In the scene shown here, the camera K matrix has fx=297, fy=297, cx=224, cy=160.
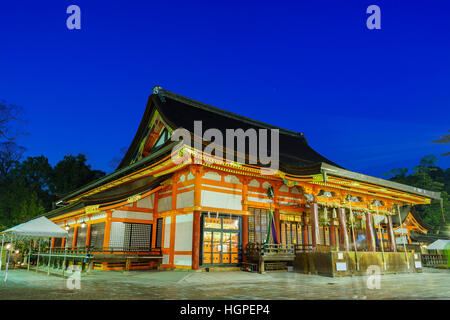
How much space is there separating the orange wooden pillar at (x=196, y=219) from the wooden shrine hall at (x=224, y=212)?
0.05m

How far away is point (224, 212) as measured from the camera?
1562cm

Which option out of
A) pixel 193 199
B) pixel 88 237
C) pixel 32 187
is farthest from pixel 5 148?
pixel 193 199

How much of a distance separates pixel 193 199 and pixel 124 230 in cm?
486

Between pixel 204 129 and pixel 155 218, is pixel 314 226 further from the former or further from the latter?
pixel 155 218

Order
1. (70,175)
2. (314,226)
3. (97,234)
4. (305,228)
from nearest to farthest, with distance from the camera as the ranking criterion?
(314,226) → (97,234) → (305,228) → (70,175)

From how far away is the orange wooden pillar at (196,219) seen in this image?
47.1 ft

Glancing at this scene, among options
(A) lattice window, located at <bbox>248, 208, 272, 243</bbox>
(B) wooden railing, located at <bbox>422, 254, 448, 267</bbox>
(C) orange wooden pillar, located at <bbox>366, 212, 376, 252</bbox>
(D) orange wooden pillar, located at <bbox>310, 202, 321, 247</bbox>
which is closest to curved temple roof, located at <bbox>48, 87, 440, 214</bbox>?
(D) orange wooden pillar, located at <bbox>310, 202, 321, 247</bbox>

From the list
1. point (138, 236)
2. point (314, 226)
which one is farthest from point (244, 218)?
point (138, 236)

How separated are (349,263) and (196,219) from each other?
735 cm

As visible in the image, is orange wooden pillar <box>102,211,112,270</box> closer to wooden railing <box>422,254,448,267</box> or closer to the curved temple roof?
the curved temple roof

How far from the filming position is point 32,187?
137 feet

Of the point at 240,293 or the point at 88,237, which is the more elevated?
the point at 88,237

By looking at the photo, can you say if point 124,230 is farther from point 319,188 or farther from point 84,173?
point 84,173

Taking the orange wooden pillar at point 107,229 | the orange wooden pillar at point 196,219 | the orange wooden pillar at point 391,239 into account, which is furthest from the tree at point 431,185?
the orange wooden pillar at point 107,229
